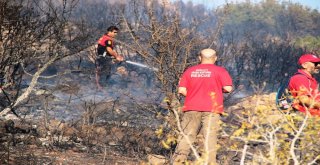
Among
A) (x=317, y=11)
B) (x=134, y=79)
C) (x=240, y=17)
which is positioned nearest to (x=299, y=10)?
(x=317, y=11)

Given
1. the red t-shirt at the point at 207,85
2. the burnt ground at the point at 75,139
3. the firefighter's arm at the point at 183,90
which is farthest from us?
the burnt ground at the point at 75,139

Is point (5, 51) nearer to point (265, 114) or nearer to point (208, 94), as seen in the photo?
point (208, 94)

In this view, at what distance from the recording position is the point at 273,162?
335 cm

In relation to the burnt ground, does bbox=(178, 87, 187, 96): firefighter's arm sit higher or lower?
higher

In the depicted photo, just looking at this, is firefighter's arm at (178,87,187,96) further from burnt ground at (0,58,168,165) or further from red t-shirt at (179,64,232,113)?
burnt ground at (0,58,168,165)

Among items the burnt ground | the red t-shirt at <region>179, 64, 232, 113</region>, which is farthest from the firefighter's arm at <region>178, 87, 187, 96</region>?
the burnt ground

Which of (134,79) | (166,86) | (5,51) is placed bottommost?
(134,79)

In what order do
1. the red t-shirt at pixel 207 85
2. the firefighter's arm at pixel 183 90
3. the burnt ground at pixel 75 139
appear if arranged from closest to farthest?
1. the red t-shirt at pixel 207 85
2. the firefighter's arm at pixel 183 90
3. the burnt ground at pixel 75 139

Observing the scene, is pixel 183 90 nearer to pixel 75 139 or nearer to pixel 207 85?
pixel 207 85

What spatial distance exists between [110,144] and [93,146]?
1.25 ft

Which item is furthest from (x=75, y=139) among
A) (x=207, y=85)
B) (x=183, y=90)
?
(x=207, y=85)

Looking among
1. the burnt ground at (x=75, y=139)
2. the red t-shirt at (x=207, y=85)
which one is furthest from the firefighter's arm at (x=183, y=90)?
the burnt ground at (x=75, y=139)

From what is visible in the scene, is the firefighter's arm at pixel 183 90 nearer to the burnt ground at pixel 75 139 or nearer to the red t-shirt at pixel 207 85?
the red t-shirt at pixel 207 85

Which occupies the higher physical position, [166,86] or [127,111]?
[166,86]
